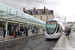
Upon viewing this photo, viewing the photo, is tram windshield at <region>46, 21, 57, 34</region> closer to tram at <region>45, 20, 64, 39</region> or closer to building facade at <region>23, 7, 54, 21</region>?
tram at <region>45, 20, 64, 39</region>

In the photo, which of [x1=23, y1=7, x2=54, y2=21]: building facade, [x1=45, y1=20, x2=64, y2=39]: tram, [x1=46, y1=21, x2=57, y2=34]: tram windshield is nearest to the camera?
[x1=45, y1=20, x2=64, y2=39]: tram

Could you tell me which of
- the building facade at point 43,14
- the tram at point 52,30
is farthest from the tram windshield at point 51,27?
the building facade at point 43,14

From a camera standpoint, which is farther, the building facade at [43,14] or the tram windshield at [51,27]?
the building facade at [43,14]

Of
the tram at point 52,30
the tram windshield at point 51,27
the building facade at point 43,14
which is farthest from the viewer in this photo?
the building facade at point 43,14

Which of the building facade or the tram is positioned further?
the building facade

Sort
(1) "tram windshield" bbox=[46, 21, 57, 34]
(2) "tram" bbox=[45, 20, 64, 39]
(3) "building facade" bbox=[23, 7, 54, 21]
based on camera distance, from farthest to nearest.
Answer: (3) "building facade" bbox=[23, 7, 54, 21]
(1) "tram windshield" bbox=[46, 21, 57, 34]
(2) "tram" bbox=[45, 20, 64, 39]

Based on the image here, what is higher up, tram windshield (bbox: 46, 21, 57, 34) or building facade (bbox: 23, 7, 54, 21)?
building facade (bbox: 23, 7, 54, 21)

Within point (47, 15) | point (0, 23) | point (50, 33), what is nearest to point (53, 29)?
point (50, 33)

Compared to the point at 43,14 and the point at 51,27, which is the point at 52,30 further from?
the point at 43,14

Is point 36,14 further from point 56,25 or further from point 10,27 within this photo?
point 56,25

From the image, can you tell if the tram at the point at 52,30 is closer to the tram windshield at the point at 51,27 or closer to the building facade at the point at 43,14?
the tram windshield at the point at 51,27

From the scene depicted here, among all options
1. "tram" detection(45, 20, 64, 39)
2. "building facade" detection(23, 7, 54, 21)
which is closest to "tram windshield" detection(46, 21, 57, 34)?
"tram" detection(45, 20, 64, 39)

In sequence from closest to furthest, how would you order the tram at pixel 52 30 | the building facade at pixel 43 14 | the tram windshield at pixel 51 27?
the tram at pixel 52 30, the tram windshield at pixel 51 27, the building facade at pixel 43 14

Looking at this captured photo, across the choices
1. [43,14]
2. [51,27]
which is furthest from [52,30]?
[43,14]
